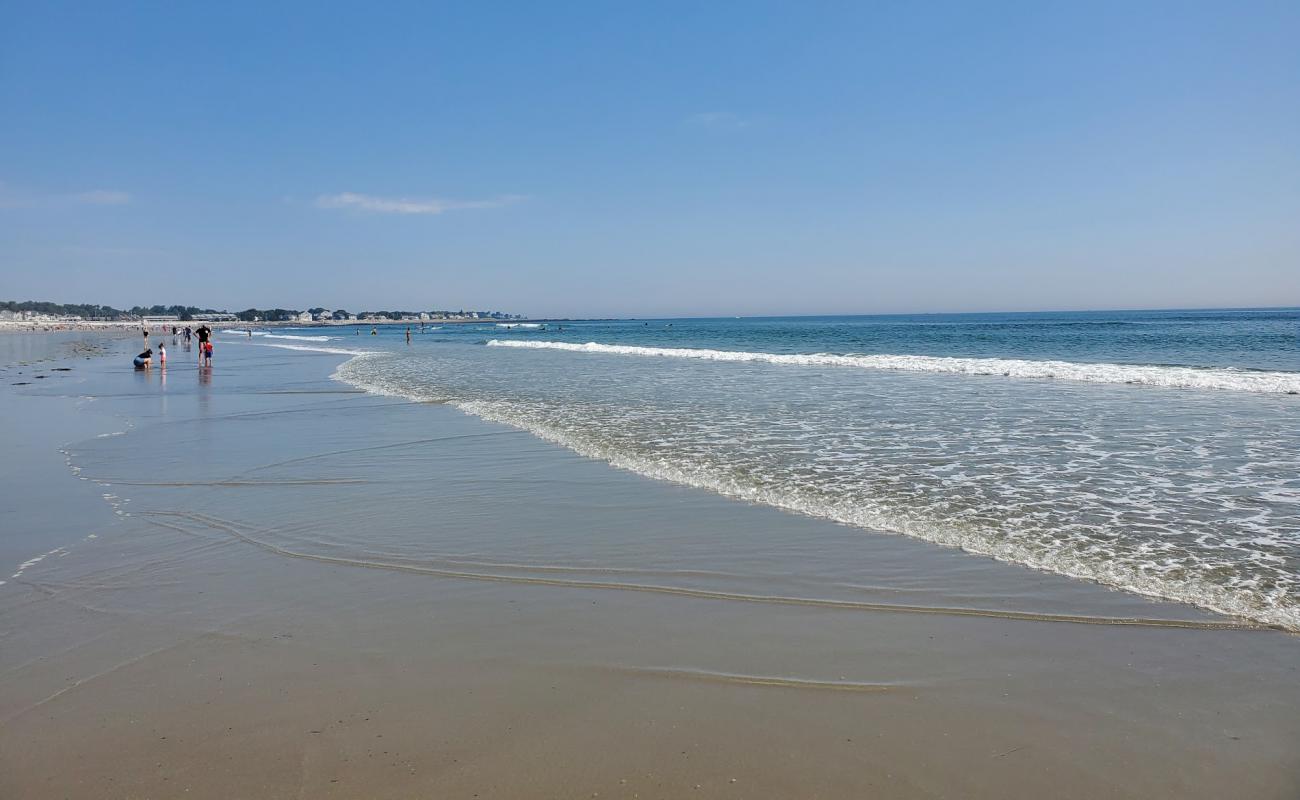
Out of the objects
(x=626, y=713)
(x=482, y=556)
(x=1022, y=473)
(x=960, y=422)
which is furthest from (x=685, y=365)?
(x=626, y=713)

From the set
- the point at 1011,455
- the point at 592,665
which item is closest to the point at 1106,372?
the point at 1011,455

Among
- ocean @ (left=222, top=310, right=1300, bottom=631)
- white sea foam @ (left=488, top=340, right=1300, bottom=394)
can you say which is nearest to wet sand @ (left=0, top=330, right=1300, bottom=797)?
ocean @ (left=222, top=310, right=1300, bottom=631)

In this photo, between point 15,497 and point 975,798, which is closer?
point 975,798

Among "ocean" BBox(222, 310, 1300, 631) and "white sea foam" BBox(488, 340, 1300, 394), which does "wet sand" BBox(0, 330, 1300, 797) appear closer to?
"ocean" BBox(222, 310, 1300, 631)

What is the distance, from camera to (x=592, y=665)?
14.3 feet

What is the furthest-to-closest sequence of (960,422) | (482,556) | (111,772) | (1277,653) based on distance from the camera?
(960,422) < (482,556) < (1277,653) < (111,772)

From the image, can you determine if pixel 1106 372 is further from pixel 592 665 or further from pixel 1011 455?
pixel 592 665

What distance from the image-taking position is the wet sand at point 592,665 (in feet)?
11.0

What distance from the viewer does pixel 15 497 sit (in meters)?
8.73

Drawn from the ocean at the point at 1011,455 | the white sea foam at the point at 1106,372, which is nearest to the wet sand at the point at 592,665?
the ocean at the point at 1011,455

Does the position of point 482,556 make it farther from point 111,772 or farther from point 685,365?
point 685,365

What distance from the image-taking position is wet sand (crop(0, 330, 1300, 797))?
334 centimetres

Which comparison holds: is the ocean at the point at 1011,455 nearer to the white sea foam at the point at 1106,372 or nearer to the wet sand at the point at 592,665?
the white sea foam at the point at 1106,372

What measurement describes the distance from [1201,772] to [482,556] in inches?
197
